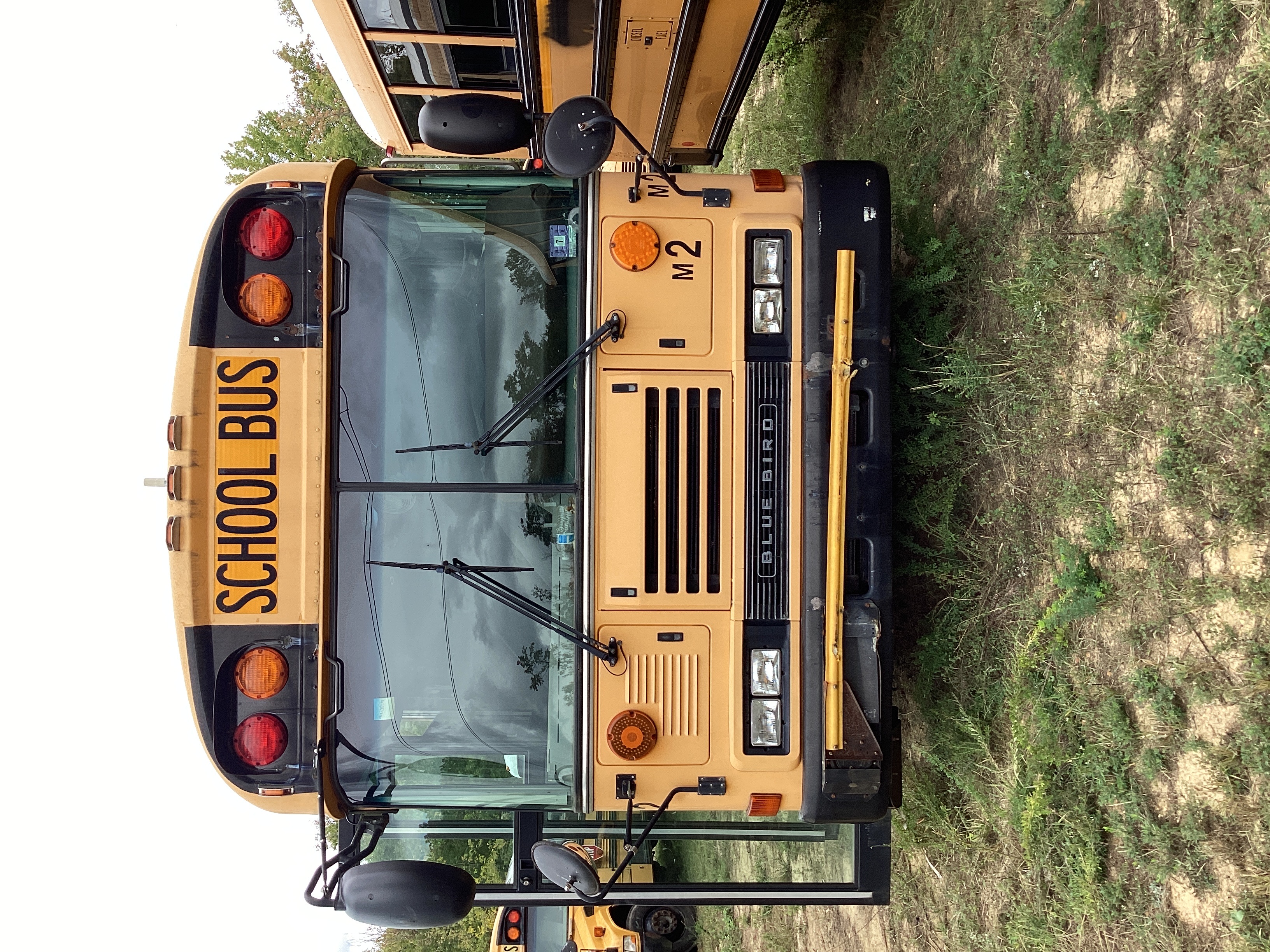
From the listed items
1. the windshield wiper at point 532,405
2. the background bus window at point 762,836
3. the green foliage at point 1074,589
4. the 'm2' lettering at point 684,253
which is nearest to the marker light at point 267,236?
the windshield wiper at point 532,405

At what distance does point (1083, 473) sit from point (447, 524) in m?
2.35

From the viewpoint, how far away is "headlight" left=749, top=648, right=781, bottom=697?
3625mm

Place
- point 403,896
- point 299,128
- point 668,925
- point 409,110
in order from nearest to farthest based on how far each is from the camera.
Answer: point 403,896 < point 409,110 < point 668,925 < point 299,128

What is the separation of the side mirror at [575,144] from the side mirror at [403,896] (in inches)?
100

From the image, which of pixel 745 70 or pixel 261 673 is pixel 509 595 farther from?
pixel 745 70

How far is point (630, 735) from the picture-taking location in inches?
140

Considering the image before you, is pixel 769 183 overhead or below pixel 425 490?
overhead

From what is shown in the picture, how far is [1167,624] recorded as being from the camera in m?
3.22

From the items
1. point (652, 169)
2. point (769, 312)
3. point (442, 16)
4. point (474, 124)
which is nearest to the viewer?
point (769, 312)

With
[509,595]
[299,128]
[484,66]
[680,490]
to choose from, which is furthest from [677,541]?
[299,128]

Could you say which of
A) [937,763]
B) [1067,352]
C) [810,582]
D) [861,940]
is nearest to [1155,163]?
[1067,352]

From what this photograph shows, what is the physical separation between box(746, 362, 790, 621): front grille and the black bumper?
79 millimetres

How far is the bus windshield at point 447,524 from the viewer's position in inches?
139

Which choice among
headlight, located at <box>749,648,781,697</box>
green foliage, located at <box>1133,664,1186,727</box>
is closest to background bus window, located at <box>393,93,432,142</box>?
headlight, located at <box>749,648,781,697</box>
